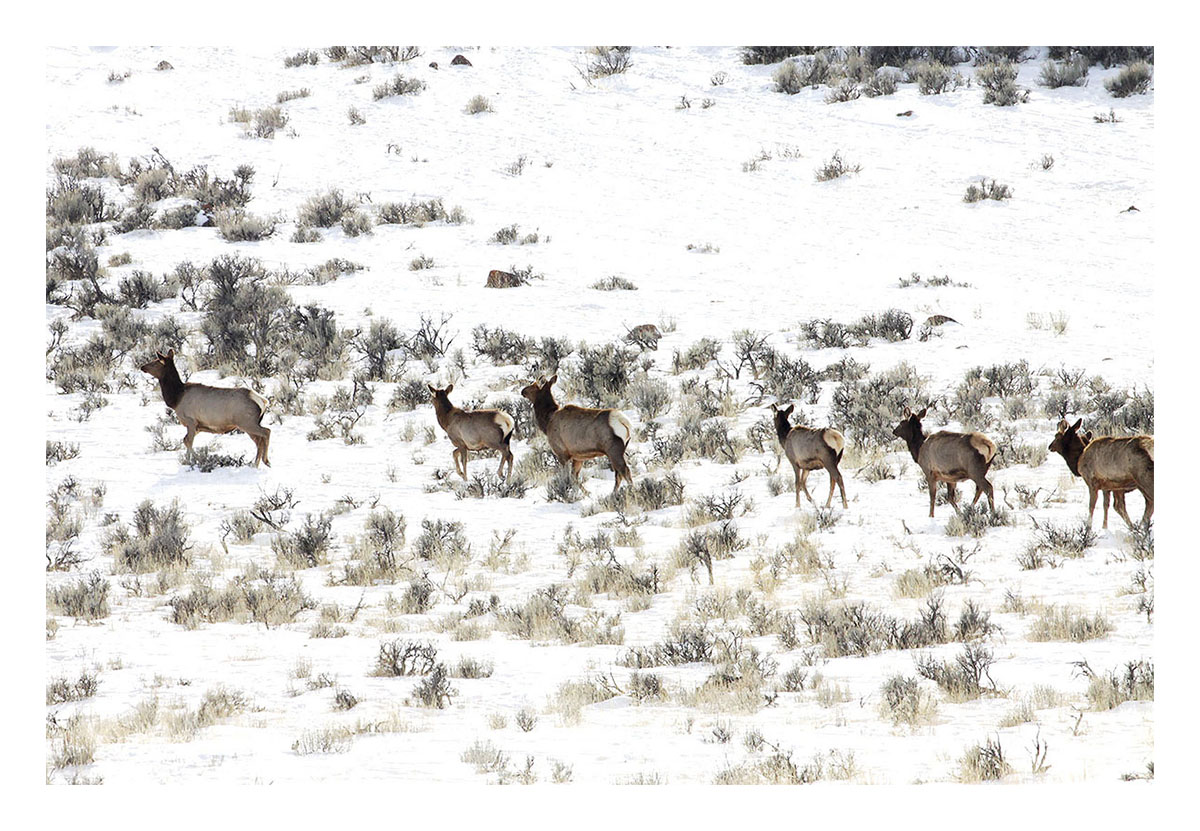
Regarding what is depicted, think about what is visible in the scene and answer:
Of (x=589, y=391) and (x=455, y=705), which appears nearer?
(x=455, y=705)

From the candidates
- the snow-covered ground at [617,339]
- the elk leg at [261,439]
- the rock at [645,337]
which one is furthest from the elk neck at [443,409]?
the rock at [645,337]

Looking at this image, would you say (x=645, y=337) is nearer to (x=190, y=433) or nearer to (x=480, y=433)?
(x=480, y=433)

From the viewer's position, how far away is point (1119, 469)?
33.3ft

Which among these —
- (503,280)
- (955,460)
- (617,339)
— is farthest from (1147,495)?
(503,280)

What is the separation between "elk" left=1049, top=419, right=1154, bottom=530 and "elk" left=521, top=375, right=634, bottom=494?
4.52 metres

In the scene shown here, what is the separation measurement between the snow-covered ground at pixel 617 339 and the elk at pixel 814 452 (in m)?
0.47

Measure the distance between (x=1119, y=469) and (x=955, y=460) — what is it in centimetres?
150

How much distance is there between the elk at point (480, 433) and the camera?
13234 millimetres

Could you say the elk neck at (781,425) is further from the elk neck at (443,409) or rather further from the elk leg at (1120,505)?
the elk neck at (443,409)

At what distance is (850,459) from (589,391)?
4.09 metres

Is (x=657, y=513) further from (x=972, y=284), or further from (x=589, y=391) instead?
(x=972, y=284)

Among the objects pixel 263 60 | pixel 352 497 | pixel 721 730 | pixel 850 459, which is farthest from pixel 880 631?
pixel 263 60

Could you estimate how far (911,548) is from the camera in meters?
10.5

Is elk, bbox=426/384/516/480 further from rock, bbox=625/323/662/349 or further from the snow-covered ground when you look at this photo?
rock, bbox=625/323/662/349
